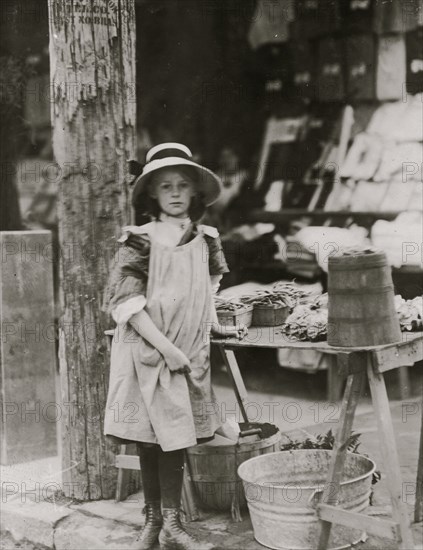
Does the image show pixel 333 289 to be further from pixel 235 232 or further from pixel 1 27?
pixel 1 27

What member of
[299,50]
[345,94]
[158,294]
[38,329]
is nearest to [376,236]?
[345,94]

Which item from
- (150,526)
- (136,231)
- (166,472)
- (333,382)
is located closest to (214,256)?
(136,231)

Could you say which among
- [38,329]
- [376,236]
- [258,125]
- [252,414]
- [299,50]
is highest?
[299,50]

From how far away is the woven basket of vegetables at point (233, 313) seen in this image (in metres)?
5.08

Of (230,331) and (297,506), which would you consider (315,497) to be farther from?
(230,331)

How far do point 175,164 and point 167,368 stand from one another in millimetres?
1039

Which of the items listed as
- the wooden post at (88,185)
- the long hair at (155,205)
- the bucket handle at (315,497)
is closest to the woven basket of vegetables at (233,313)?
the long hair at (155,205)

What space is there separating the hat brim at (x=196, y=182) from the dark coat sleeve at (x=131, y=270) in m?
0.29

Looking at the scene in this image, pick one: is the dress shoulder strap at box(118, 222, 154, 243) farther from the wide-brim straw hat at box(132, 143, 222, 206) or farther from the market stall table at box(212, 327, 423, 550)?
the market stall table at box(212, 327, 423, 550)

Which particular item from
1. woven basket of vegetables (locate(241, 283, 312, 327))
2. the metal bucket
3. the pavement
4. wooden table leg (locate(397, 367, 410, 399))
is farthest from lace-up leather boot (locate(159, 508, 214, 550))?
wooden table leg (locate(397, 367, 410, 399))

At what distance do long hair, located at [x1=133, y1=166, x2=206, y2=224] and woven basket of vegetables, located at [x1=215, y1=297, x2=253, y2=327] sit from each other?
0.53 meters

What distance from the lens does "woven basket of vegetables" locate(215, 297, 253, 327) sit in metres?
5.08

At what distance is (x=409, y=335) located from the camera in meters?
4.50

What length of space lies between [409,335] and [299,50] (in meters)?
4.92
